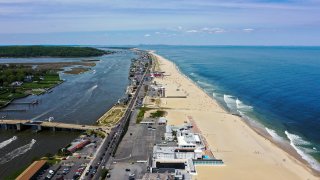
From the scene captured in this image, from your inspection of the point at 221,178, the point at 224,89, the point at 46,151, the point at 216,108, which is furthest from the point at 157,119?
the point at 224,89

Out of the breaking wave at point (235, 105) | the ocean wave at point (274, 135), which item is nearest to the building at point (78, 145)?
the ocean wave at point (274, 135)

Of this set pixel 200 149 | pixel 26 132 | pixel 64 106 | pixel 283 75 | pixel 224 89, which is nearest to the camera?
pixel 200 149

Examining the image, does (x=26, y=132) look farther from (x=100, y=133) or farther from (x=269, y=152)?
(x=269, y=152)

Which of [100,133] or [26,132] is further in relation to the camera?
[26,132]

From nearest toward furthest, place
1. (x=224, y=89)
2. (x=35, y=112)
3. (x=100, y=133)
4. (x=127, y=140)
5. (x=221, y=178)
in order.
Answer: (x=221, y=178), (x=127, y=140), (x=100, y=133), (x=35, y=112), (x=224, y=89)

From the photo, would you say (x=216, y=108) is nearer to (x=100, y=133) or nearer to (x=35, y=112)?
(x=100, y=133)

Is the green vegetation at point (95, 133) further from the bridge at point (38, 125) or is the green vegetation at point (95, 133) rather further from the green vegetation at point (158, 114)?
the green vegetation at point (158, 114)

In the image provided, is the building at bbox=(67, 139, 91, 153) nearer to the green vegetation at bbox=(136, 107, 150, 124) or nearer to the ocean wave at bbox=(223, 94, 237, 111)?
the green vegetation at bbox=(136, 107, 150, 124)

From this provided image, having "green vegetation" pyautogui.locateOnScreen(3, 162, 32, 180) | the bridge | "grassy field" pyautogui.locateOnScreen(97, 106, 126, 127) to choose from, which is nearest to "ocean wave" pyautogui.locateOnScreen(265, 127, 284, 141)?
"grassy field" pyautogui.locateOnScreen(97, 106, 126, 127)
